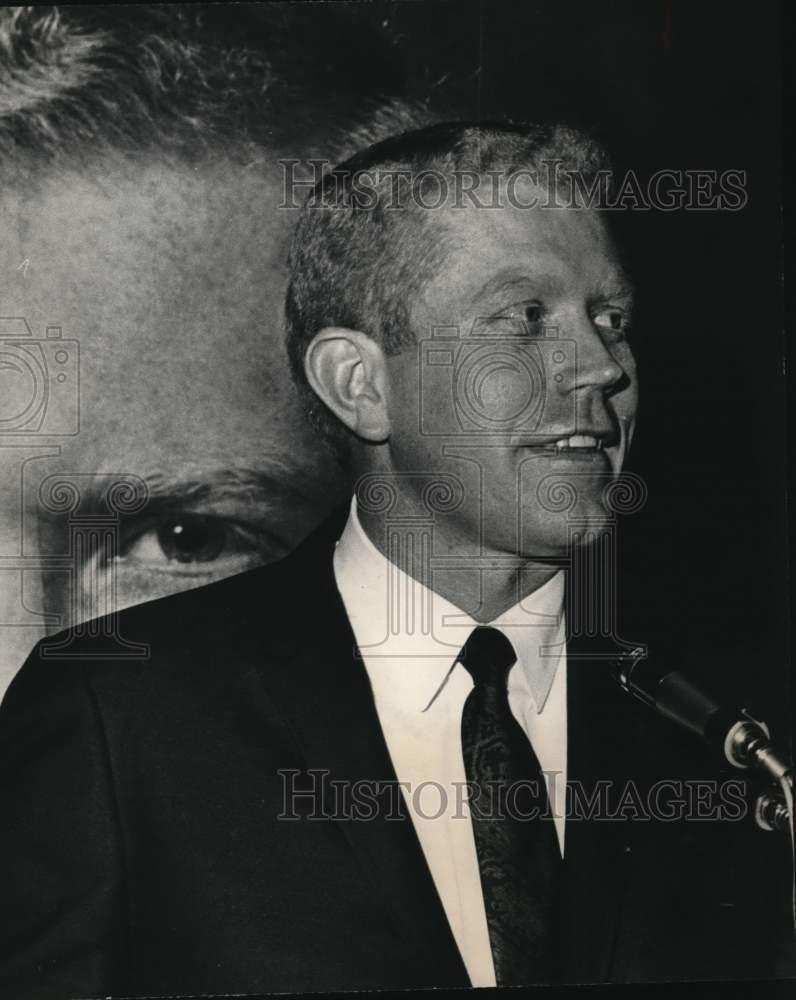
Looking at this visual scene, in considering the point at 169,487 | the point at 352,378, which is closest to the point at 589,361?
the point at 352,378

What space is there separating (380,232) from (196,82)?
0.46 metres

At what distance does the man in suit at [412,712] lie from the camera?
2393 mm

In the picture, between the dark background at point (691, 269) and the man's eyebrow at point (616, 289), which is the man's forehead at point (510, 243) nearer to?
the man's eyebrow at point (616, 289)

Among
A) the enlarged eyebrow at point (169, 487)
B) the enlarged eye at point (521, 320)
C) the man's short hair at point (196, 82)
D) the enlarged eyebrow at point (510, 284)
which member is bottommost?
the enlarged eyebrow at point (169, 487)

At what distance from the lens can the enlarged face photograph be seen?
7.88 ft

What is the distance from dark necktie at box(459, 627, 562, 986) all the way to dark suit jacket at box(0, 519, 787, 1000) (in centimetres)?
6

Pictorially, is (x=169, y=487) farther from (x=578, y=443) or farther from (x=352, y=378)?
(x=578, y=443)

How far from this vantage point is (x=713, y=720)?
2570 mm

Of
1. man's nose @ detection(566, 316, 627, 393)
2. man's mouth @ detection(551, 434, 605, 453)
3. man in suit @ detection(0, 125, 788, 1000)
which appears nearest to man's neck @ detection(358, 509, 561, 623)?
man in suit @ detection(0, 125, 788, 1000)

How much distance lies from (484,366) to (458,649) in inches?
21.4

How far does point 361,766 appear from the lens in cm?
246

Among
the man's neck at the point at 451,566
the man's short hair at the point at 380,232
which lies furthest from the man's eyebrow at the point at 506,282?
the man's neck at the point at 451,566

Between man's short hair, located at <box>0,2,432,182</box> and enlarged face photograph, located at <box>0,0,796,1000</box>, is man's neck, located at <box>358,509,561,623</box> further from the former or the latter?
man's short hair, located at <box>0,2,432,182</box>

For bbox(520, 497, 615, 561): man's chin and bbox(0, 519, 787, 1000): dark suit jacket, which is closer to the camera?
bbox(0, 519, 787, 1000): dark suit jacket
